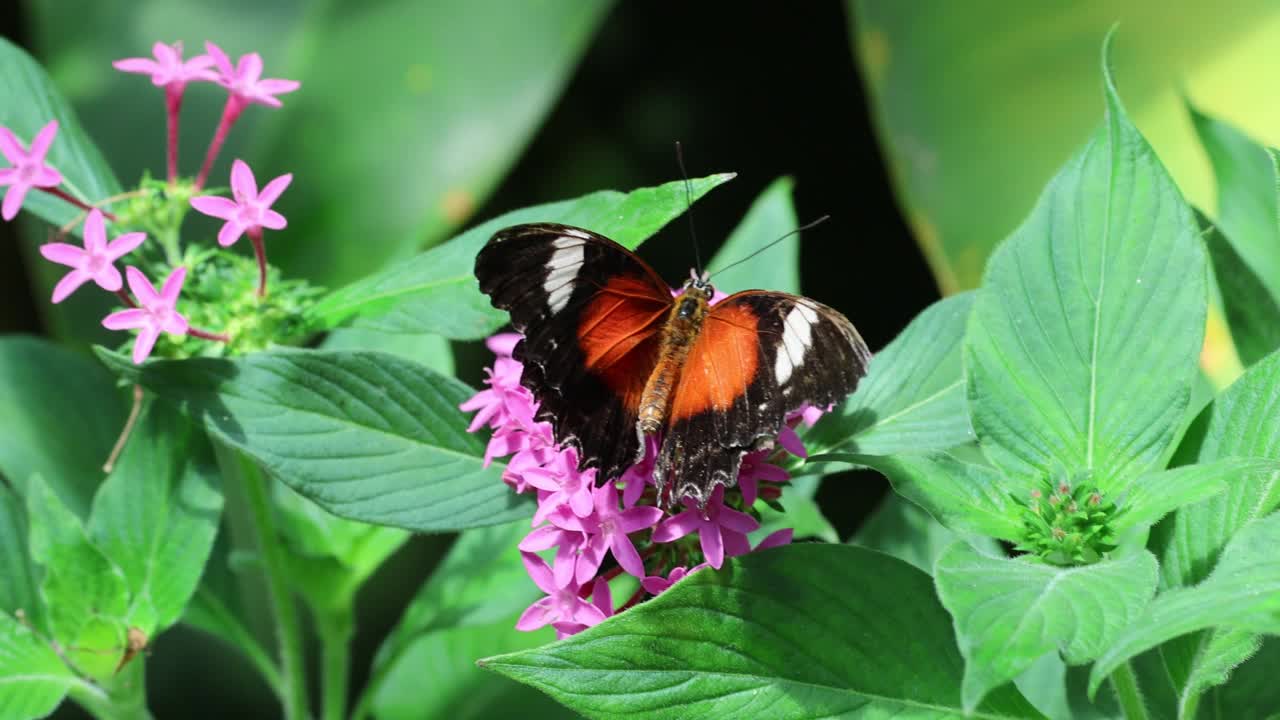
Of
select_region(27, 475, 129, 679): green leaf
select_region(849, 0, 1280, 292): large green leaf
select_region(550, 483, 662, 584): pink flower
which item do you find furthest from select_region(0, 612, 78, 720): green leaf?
select_region(849, 0, 1280, 292): large green leaf

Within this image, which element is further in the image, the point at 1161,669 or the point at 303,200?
the point at 303,200

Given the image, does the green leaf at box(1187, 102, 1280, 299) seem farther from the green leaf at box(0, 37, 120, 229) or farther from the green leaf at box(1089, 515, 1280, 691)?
the green leaf at box(0, 37, 120, 229)

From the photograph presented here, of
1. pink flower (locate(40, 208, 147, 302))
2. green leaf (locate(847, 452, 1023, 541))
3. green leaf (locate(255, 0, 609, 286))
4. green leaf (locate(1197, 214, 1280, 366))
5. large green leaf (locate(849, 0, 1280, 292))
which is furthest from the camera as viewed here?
green leaf (locate(255, 0, 609, 286))

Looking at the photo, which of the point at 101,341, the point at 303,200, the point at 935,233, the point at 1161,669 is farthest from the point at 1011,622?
the point at 101,341

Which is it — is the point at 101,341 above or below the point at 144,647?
above

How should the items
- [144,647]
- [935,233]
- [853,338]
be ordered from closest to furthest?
[853,338] → [144,647] → [935,233]

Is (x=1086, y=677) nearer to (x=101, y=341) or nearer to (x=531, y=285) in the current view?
(x=531, y=285)

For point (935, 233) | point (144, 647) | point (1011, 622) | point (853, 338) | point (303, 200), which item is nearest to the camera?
point (1011, 622)

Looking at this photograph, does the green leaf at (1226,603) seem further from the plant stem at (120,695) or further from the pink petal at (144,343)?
the plant stem at (120,695)

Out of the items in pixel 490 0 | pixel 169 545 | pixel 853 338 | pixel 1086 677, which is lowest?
pixel 1086 677
